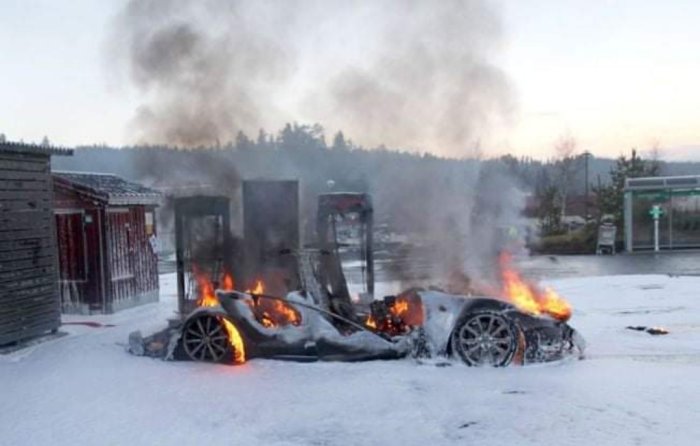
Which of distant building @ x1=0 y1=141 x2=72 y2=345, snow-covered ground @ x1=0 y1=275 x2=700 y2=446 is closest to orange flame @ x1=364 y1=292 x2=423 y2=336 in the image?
snow-covered ground @ x1=0 y1=275 x2=700 y2=446

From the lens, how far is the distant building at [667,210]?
27578 millimetres

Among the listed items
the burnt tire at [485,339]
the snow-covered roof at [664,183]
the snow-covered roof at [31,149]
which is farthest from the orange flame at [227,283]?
the snow-covered roof at [664,183]

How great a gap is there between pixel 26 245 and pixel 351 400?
616 cm

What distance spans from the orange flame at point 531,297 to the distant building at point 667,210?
64.0 feet

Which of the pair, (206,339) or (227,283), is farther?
(227,283)

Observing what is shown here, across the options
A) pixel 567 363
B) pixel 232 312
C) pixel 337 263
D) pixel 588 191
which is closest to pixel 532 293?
pixel 567 363

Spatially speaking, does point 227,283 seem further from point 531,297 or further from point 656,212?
point 656,212

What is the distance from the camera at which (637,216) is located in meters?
28.0

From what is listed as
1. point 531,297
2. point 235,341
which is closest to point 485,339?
point 531,297

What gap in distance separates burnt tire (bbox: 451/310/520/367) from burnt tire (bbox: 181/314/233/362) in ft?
9.15

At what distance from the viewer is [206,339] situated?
855 centimetres

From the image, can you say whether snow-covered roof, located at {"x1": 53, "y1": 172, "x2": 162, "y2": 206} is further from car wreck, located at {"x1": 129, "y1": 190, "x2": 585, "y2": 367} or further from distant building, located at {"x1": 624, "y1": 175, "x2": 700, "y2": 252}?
distant building, located at {"x1": 624, "y1": 175, "x2": 700, "y2": 252}

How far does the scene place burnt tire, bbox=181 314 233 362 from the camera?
8469 millimetres

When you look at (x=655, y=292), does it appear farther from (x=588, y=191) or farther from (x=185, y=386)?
(x=588, y=191)
